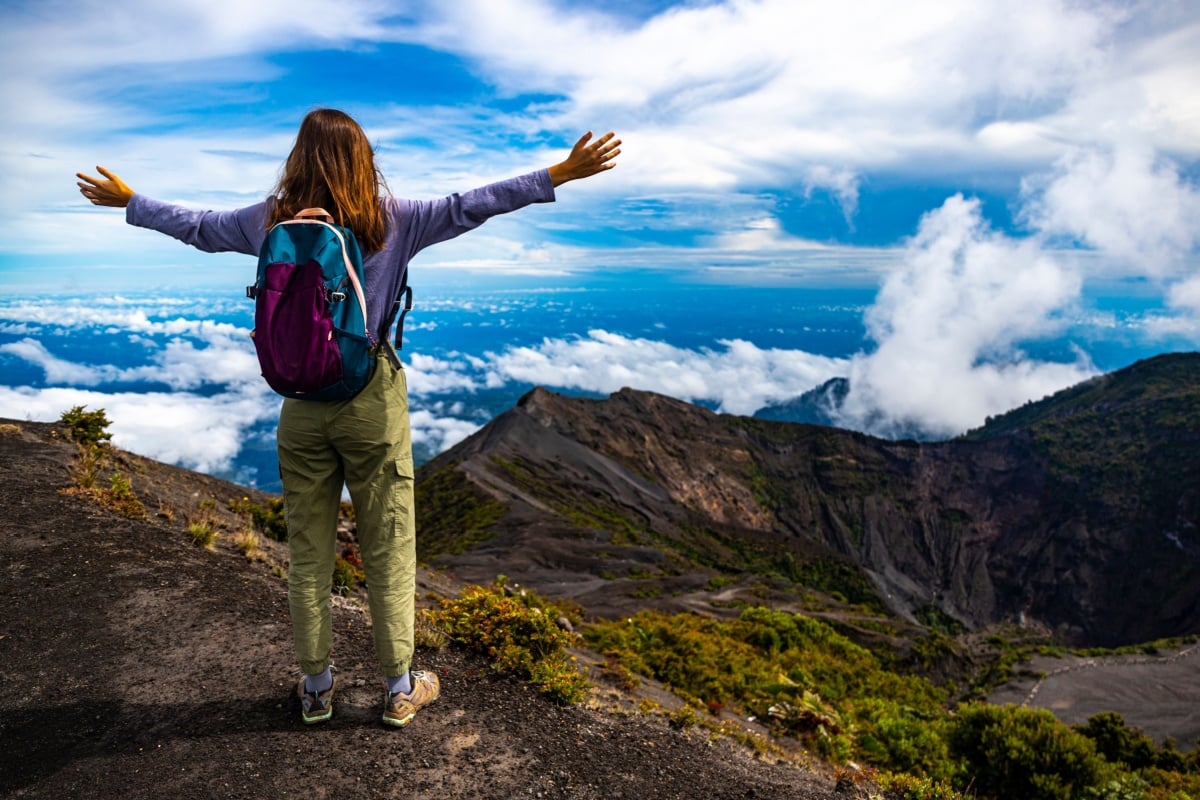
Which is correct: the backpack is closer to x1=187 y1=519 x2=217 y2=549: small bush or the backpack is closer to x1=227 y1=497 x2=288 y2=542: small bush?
x1=187 y1=519 x2=217 y2=549: small bush

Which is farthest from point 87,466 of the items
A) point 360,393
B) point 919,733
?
point 919,733

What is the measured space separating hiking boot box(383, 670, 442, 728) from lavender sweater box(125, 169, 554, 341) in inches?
97.7

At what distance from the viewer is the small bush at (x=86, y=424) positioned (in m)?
13.4

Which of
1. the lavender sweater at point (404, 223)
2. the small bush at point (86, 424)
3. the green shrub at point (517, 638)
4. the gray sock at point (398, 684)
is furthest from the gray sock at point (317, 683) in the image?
the small bush at point (86, 424)

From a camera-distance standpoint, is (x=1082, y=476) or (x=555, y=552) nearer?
(x=555, y=552)

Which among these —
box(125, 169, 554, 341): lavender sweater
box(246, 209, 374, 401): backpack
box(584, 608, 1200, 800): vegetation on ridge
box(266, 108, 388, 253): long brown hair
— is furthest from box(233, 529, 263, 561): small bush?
box(584, 608, 1200, 800): vegetation on ridge

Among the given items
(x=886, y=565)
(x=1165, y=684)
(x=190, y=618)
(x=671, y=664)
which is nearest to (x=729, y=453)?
(x=886, y=565)

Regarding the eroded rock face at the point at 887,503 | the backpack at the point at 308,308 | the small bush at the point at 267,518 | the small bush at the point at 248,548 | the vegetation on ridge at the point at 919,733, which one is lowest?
the eroded rock face at the point at 887,503

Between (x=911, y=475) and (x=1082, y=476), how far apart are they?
95.3ft

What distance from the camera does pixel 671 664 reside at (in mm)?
12008

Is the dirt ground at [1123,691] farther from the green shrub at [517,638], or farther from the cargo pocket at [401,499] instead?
the cargo pocket at [401,499]

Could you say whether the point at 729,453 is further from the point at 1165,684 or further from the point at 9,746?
the point at 9,746

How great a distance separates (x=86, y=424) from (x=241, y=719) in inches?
477

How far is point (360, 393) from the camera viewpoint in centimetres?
390
